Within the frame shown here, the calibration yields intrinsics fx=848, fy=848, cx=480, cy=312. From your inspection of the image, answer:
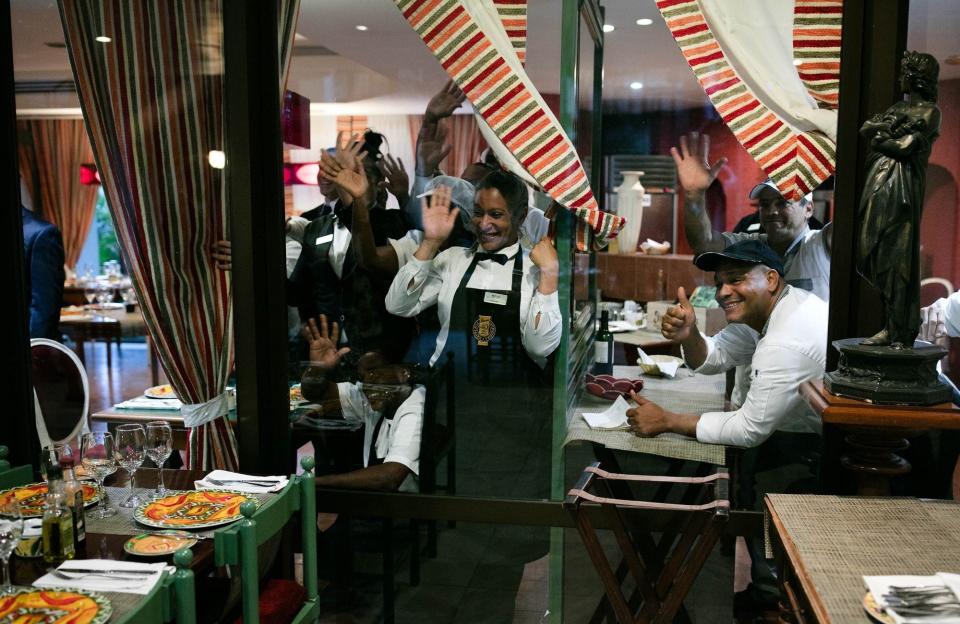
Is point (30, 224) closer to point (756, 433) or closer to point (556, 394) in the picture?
point (556, 394)

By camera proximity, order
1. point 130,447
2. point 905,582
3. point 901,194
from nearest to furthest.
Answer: point 905,582 < point 901,194 < point 130,447

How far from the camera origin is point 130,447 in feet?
7.08

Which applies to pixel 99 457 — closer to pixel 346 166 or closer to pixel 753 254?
pixel 346 166

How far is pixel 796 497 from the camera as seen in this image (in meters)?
1.83

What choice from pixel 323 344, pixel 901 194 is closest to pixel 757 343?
pixel 901 194

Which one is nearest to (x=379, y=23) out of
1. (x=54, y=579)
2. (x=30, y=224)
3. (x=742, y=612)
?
(x=30, y=224)

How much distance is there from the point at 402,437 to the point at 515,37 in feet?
4.07

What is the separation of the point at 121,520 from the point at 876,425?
175 centimetres

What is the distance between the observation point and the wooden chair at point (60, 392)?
10.6ft

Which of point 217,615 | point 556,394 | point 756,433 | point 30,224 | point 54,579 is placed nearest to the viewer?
point 54,579

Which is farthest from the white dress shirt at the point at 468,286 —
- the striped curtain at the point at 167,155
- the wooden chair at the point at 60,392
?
the wooden chair at the point at 60,392

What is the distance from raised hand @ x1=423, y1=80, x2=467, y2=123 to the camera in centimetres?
244

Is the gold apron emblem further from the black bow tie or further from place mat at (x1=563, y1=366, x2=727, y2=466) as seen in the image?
→ place mat at (x1=563, y1=366, x2=727, y2=466)

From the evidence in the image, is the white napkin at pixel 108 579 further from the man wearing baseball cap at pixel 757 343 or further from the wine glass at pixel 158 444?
the man wearing baseball cap at pixel 757 343
